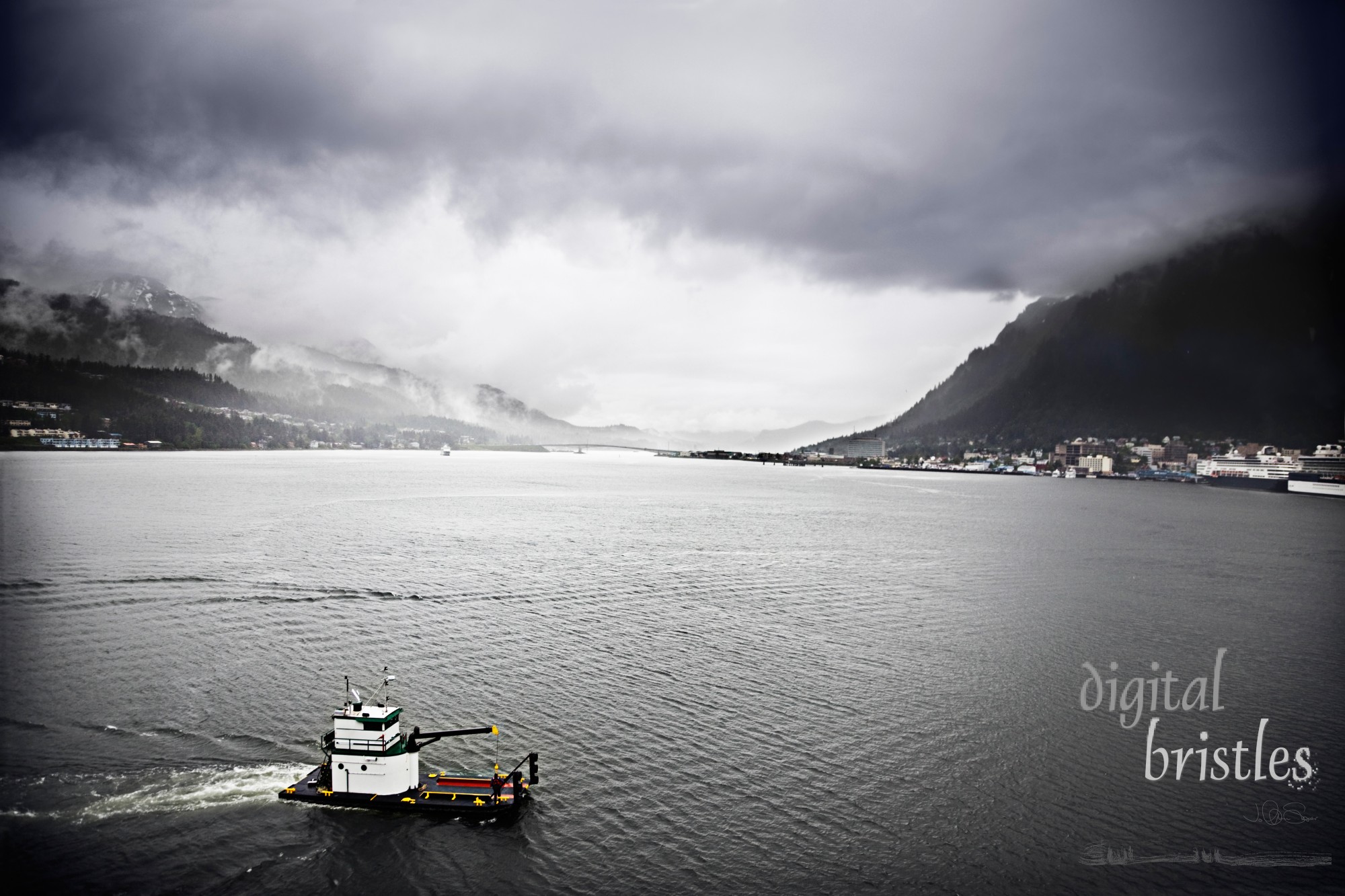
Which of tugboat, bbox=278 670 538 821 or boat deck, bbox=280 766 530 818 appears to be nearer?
boat deck, bbox=280 766 530 818

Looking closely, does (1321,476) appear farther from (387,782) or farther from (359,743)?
(359,743)

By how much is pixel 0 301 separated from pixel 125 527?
2880 cm

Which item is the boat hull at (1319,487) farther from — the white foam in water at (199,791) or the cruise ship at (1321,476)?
the white foam in water at (199,791)

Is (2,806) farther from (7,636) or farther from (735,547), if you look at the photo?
(735,547)

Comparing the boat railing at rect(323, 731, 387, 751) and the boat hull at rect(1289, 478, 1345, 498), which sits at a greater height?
the boat hull at rect(1289, 478, 1345, 498)

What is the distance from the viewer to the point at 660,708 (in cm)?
2853

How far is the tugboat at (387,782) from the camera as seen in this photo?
20.7 m

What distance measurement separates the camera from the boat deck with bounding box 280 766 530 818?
67.2 ft
